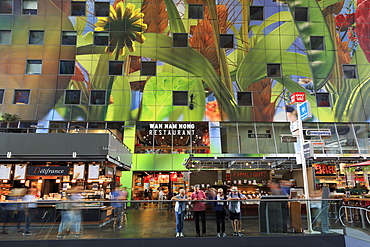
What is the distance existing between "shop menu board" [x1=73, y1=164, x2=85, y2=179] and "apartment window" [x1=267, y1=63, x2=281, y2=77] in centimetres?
1631

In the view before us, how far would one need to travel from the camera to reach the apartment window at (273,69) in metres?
24.6

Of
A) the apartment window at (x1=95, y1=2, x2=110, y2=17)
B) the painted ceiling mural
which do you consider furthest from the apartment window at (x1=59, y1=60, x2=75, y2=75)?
the apartment window at (x1=95, y1=2, x2=110, y2=17)

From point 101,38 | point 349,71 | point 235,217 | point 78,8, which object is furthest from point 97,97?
point 349,71

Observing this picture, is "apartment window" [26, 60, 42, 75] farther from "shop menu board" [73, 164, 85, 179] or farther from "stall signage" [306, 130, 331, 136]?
"stall signage" [306, 130, 331, 136]

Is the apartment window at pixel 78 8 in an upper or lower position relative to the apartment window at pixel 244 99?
upper

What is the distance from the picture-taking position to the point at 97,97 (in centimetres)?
2366

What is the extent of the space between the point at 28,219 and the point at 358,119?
23520mm

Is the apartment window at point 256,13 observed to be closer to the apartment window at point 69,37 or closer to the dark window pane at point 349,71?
the dark window pane at point 349,71

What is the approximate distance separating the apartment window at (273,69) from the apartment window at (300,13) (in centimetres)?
439

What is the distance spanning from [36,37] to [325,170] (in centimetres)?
2499

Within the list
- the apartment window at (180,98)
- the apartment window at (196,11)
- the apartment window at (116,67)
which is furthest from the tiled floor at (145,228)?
the apartment window at (196,11)

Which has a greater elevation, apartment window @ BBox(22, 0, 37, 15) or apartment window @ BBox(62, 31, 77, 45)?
apartment window @ BBox(22, 0, 37, 15)

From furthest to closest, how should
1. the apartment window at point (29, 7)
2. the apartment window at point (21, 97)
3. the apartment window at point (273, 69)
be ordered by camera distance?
the apartment window at point (273, 69)
the apartment window at point (29, 7)
the apartment window at point (21, 97)

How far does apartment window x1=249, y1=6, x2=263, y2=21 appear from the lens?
25.1 meters
